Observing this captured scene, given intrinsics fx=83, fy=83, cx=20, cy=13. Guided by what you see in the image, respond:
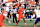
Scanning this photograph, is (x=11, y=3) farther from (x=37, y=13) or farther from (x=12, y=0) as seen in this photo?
(x=37, y=13)

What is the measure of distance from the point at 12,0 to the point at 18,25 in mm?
1683

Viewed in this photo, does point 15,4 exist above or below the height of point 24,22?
above

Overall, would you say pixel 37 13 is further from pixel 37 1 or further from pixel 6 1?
pixel 6 1

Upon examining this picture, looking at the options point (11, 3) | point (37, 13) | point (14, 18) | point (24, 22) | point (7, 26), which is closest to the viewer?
point (37, 13)

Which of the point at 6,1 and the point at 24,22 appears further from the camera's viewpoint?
the point at 6,1

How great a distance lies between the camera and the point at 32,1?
4.84 meters

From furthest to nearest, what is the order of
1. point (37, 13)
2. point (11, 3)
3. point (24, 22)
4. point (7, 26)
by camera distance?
1. point (11, 3)
2. point (24, 22)
3. point (7, 26)
4. point (37, 13)

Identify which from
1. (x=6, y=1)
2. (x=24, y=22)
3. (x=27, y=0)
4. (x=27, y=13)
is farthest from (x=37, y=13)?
(x=6, y=1)

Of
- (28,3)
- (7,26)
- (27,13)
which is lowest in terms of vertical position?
(7,26)

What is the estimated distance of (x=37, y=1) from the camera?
4652 mm

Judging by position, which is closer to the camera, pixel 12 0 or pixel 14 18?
pixel 14 18

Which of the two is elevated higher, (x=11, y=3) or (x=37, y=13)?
(x=11, y=3)

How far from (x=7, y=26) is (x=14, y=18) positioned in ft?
2.32

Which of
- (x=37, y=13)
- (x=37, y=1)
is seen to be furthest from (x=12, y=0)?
(x=37, y=13)
